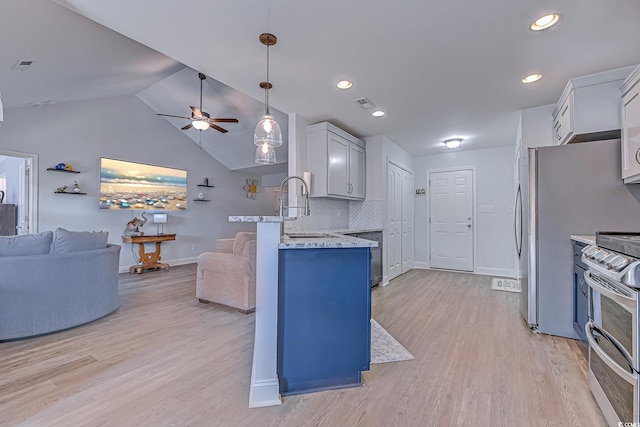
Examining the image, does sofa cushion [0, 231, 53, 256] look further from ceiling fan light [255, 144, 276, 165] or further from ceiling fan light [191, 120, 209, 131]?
ceiling fan light [191, 120, 209, 131]

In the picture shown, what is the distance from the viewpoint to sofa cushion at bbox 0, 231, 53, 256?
8.07 ft

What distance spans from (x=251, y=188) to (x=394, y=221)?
4587 millimetres

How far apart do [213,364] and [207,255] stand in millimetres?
1652

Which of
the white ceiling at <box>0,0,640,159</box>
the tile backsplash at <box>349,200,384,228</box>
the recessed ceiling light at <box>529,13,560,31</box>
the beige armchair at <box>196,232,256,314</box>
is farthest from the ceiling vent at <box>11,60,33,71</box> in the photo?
the recessed ceiling light at <box>529,13,560,31</box>

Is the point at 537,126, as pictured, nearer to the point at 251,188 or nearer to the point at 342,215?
the point at 342,215

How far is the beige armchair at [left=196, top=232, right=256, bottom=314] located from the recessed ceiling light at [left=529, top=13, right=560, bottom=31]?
10.1 feet

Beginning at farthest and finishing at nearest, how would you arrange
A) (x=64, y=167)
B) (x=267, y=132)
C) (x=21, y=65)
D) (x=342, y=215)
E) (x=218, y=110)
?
(x=218, y=110) < (x=342, y=215) < (x=64, y=167) < (x=21, y=65) < (x=267, y=132)

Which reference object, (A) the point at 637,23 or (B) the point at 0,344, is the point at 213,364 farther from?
(A) the point at 637,23

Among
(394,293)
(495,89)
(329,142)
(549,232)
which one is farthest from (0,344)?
(495,89)

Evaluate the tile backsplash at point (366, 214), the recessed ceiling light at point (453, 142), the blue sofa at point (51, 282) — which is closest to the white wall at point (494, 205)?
the recessed ceiling light at point (453, 142)

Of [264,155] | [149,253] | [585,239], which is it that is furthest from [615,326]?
[149,253]

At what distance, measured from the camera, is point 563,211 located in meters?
2.50

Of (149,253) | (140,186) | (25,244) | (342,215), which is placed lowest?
(149,253)

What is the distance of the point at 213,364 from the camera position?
2.04 m
